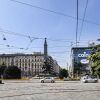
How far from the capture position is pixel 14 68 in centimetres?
10869

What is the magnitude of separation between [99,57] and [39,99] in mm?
9168

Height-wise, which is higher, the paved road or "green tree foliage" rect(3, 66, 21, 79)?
"green tree foliage" rect(3, 66, 21, 79)

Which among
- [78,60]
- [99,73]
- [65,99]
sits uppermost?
[78,60]

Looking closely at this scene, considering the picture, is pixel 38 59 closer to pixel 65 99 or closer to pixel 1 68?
pixel 1 68

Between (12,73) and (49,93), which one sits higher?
(12,73)

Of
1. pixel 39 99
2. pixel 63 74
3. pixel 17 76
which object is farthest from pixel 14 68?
pixel 39 99

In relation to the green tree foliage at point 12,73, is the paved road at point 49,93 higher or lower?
lower

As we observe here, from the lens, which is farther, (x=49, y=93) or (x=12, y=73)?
(x=12, y=73)

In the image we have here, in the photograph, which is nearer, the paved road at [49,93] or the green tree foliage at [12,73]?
the paved road at [49,93]

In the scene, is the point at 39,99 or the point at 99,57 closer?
the point at 39,99

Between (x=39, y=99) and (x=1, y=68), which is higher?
(x=1, y=68)

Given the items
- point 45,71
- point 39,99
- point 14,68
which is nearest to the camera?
point 39,99

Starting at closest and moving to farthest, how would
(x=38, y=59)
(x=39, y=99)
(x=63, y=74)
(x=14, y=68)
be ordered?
1. (x=39, y=99)
2. (x=14, y=68)
3. (x=63, y=74)
4. (x=38, y=59)

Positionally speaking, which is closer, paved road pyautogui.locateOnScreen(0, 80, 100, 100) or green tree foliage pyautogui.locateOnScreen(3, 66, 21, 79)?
paved road pyautogui.locateOnScreen(0, 80, 100, 100)
